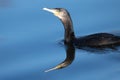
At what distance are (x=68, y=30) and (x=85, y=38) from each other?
2.15 feet

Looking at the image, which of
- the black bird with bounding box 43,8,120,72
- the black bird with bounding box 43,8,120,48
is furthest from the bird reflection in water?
the black bird with bounding box 43,8,120,48

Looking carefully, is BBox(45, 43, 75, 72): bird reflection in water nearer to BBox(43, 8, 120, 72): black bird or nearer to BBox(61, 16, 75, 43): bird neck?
BBox(43, 8, 120, 72): black bird

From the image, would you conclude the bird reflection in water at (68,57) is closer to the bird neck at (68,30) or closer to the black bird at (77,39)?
the black bird at (77,39)

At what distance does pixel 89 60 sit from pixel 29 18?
2879mm

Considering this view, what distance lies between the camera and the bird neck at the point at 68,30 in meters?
12.7

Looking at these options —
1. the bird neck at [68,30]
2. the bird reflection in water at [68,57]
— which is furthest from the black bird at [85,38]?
the bird reflection in water at [68,57]

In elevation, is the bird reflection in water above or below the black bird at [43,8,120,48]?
below

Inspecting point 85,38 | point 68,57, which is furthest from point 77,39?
point 68,57

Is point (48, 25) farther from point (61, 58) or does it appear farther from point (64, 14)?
point (61, 58)

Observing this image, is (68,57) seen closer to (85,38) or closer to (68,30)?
(85,38)

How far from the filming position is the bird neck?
1268 cm

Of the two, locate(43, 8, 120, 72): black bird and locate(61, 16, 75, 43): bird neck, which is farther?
locate(61, 16, 75, 43): bird neck

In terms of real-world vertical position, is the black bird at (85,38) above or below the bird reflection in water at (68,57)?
above

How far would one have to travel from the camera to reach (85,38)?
482 inches
